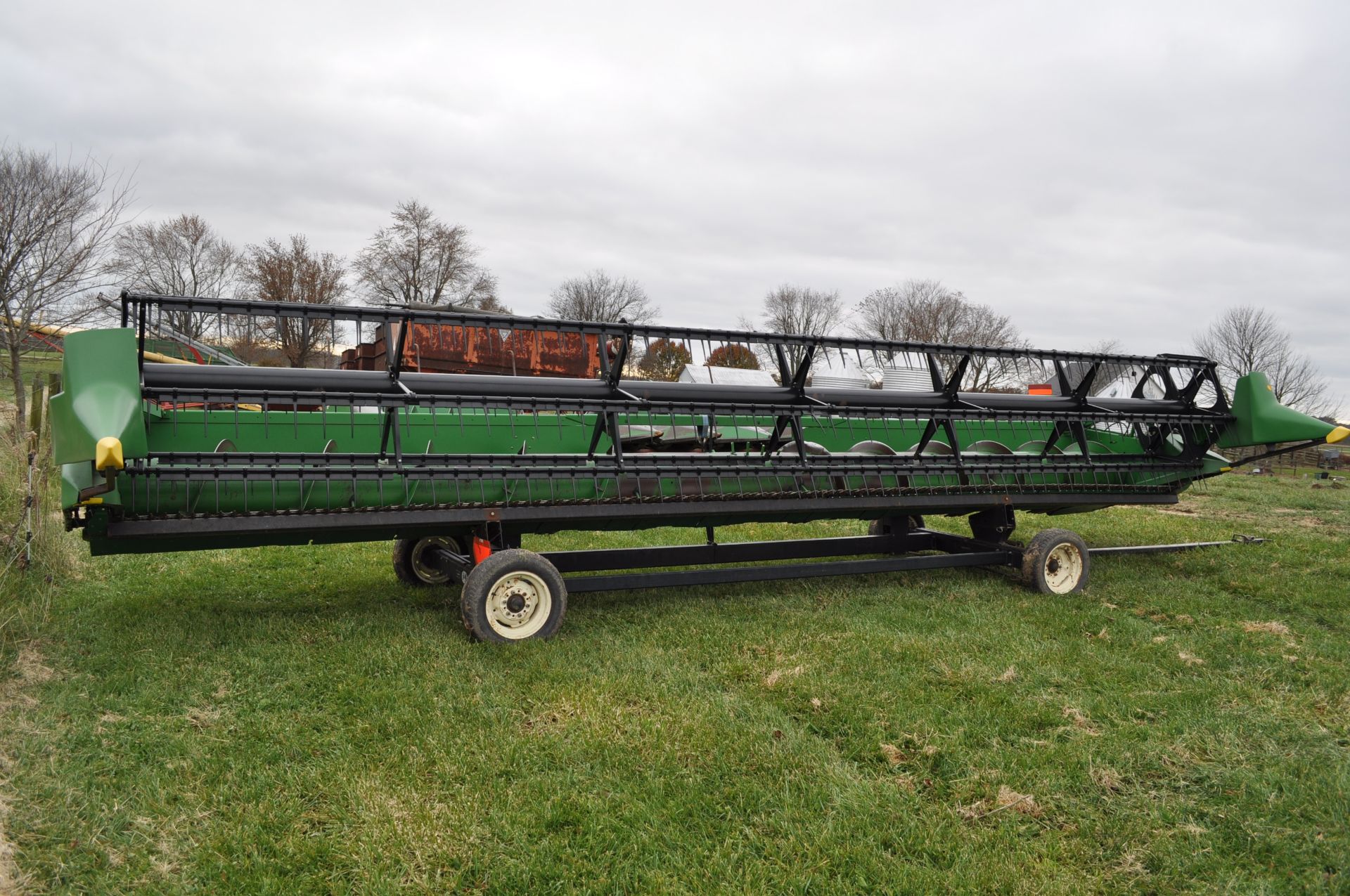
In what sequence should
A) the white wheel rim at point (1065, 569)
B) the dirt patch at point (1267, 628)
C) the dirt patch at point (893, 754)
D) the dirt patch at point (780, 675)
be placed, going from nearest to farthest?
the dirt patch at point (893, 754) < the dirt patch at point (780, 675) < the dirt patch at point (1267, 628) < the white wheel rim at point (1065, 569)

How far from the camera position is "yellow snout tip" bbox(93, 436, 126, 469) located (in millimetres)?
3781

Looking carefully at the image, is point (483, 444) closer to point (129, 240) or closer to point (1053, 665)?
point (1053, 665)

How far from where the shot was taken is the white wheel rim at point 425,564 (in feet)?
21.8

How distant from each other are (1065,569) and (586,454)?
4.04 m

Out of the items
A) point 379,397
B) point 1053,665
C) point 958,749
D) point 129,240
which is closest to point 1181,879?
point 958,749

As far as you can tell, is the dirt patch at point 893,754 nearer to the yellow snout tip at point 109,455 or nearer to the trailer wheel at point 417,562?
the yellow snout tip at point 109,455

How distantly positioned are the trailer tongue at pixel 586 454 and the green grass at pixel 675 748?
62 centimetres

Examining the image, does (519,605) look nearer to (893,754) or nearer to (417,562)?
(417,562)

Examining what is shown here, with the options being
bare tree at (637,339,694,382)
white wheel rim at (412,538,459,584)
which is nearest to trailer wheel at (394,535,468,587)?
white wheel rim at (412,538,459,584)

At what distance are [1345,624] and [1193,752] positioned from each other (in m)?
3.36

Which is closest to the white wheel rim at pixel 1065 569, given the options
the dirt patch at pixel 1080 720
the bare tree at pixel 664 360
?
the dirt patch at pixel 1080 720

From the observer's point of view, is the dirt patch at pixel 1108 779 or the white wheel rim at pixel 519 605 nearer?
the dirt patch at pixel 1108 779

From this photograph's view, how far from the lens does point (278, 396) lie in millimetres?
4879

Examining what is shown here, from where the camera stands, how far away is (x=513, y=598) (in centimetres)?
504
